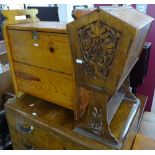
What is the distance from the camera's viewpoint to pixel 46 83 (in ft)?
2.82

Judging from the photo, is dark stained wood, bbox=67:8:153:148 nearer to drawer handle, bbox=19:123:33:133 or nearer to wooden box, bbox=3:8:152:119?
wooden box, bbox=3:8:152:119

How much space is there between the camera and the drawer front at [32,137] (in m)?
0.79

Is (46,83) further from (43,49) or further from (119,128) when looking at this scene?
(119,128)

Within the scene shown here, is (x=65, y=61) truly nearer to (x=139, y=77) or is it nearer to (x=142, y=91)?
(x=139, y=77)

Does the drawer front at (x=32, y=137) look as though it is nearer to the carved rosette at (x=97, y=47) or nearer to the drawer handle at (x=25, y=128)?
the drawer handle at (x=25, y=128)

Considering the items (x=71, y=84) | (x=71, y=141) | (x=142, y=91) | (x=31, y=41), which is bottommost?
(x=142, y=91)

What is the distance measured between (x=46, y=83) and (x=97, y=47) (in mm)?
377

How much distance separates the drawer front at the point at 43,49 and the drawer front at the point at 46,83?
0.03 meters

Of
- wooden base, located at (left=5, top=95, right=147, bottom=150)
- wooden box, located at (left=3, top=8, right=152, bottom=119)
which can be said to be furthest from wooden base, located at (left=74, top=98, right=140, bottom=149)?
wooden box, located at (left=3, top=8, right=152, bottom=119)

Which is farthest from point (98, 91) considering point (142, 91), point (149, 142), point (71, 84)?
point (142, 91)

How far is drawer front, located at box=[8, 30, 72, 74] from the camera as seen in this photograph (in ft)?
2.38

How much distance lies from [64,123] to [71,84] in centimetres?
18

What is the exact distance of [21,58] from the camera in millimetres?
883

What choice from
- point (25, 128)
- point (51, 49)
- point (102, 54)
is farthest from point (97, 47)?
point (25, 128)
